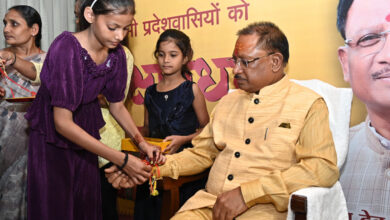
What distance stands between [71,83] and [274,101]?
1.14 m

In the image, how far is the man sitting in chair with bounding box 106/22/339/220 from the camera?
6.25ft

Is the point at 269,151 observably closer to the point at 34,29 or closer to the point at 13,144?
the point at 13,144

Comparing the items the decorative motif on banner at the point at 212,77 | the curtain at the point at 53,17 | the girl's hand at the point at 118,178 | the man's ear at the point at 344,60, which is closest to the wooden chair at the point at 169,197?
the girl's hand at the point at 118,178

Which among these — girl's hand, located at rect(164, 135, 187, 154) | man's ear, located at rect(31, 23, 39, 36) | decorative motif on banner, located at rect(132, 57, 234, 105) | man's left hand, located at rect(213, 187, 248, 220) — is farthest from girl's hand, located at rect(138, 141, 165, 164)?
man's ear, located at rect(31, 23, 39, 36)

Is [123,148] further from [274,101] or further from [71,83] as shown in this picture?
[274,101]

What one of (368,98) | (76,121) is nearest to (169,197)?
(76,121)

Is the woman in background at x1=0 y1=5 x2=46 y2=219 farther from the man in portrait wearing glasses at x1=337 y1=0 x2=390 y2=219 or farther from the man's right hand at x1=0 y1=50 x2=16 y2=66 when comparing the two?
the man in portrait wearing glasses at x1=337 y1=0 x2=390 y2=219

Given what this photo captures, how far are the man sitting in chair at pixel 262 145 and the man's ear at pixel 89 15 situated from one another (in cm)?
86

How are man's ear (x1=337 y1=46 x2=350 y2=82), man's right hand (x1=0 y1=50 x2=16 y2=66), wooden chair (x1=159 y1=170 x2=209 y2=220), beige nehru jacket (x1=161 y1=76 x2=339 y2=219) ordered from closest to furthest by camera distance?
beige nehru jacket (x1=161 y1=76 x2=339 y2=219) < wooden chair (x1=159 y1=170 x2=209 y2=220) < man's ear (x1=337 y1=46 x2=350 y2=82) < man's right hand (x1=0 y1=50 x2=16 y2=66)

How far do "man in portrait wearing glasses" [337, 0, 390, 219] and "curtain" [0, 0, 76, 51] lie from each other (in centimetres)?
292

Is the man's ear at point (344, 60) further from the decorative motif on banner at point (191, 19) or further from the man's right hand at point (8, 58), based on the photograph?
the man's right hand at point (8, 58)

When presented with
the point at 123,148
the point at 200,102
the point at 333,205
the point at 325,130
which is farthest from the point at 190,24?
the point at 333,205

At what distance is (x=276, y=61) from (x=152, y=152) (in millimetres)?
Answer: 939

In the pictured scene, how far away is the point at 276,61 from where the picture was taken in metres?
2.19
